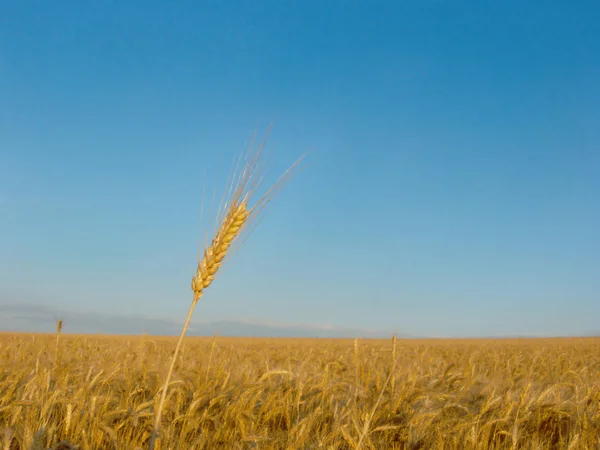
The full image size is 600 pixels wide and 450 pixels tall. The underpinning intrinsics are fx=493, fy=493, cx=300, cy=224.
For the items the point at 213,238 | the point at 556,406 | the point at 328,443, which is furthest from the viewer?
the point at 556,406

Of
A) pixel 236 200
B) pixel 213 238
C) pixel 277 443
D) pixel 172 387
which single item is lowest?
pixel 277 443

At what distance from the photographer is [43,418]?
2.99 meters

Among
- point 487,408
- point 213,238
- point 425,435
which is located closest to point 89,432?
point 213,238

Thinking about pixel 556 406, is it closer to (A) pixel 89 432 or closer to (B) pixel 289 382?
(B) pixel 289 382

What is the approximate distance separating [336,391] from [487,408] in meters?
1.40

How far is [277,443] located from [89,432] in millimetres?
1112

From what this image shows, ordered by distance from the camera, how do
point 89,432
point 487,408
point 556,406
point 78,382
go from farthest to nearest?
point 78,382 → point 556,406 → point 487,408 → point 89,432

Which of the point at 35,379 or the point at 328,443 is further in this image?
the point at 35,379

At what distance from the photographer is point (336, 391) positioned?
4.55m

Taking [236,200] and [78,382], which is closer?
[236,200]

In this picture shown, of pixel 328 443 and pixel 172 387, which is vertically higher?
pixel 172 387

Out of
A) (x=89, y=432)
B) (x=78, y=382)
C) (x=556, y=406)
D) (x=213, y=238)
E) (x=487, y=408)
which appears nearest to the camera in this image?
(x=213, y=238)

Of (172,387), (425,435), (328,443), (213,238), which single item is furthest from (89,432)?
A: (425,435)

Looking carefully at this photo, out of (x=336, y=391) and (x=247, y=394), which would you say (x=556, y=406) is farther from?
(x=247, y=394)
